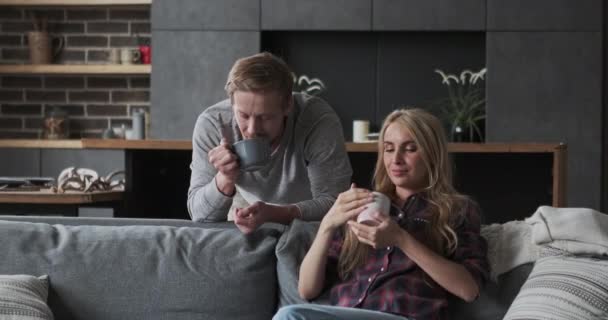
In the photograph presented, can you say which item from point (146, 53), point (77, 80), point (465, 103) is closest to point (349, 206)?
point (465, 103)

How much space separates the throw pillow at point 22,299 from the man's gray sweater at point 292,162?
48cm

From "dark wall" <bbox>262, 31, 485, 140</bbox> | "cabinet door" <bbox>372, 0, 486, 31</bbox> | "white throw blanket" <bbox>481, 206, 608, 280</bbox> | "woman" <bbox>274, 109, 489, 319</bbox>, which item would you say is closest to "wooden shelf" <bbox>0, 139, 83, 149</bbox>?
"dark wall" <bbox>262, 31, 485, 140</bbox>

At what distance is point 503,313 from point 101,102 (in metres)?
5.00

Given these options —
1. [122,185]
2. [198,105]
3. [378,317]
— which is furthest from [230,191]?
[198,105]

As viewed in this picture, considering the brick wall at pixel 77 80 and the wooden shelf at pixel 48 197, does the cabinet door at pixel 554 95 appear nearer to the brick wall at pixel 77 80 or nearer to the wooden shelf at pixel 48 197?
the brick wall at pixel 77 80

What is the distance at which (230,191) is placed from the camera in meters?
2.69

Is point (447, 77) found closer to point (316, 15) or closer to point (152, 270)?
point (316, 15)

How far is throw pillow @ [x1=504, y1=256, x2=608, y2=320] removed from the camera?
2233mm

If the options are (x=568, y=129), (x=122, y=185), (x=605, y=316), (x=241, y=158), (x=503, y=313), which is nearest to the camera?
(x=605, y=316)

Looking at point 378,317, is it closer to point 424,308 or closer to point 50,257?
point 424,308

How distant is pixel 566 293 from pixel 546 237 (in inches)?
6.9

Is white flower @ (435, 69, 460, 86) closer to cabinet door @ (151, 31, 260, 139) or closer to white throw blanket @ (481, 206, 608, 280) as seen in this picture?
cabinet door @ (151, 31, 260, 139)

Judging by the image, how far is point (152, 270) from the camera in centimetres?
266

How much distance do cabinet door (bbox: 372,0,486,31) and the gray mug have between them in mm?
3929
